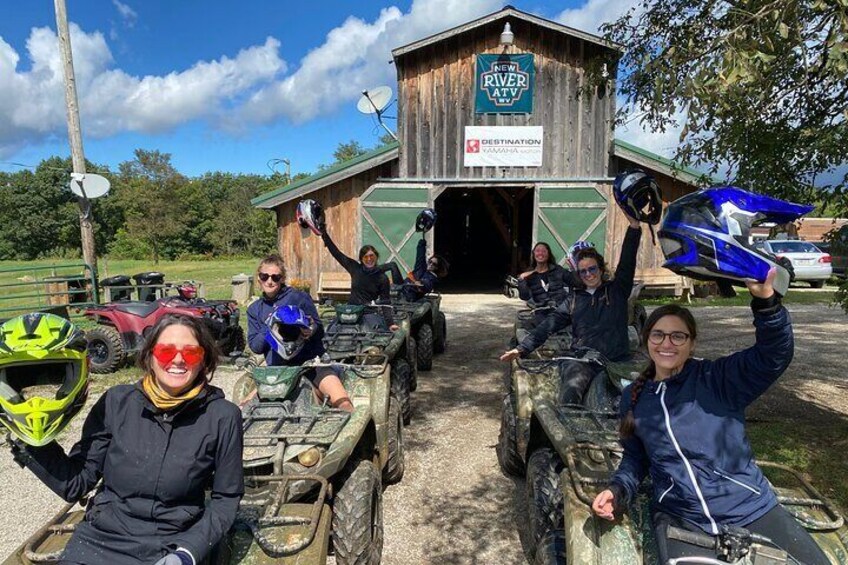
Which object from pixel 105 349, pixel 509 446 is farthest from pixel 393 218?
pixel 509 446

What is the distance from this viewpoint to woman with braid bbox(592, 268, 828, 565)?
2.14 meters

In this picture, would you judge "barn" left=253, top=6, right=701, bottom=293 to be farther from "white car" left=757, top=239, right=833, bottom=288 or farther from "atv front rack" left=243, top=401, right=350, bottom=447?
"atv front rack" left=243, top=401, right=350, bottom=447

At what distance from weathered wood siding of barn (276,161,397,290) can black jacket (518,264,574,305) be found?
718cm

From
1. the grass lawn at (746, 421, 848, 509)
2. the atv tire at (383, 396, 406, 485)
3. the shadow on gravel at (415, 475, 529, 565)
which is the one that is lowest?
the shadow on gravel at (415, 475, 529, 565)

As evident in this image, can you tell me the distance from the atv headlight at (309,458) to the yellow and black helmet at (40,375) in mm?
1301

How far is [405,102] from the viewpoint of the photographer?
13820 millimetres

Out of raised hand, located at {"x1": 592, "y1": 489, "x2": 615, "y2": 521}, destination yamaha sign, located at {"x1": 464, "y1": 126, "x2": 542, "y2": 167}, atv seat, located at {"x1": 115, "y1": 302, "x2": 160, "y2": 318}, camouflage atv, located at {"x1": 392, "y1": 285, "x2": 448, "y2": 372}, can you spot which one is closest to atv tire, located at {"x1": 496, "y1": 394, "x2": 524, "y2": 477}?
raised hand, located at {"x1": 592, "y1": 489, "x2": 615, "y2": 521}

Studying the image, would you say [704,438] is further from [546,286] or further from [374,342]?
[546,286]

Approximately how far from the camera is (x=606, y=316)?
4.49 m

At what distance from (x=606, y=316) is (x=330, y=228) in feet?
34.5

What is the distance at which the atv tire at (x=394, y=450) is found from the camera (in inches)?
177

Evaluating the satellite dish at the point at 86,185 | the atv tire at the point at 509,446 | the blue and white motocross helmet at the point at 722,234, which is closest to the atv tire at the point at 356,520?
the atv tire at the point at 509,446

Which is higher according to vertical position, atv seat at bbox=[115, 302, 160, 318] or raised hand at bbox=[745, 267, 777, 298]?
raised hand at bbox=[745, 267, 777, 298]

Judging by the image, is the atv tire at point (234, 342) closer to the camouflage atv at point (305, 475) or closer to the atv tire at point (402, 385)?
the atv tire at point (402, 385)
